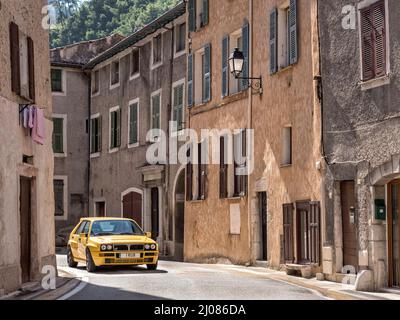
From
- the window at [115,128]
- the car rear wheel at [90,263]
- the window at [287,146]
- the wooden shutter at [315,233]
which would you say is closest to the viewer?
the wooden shutter at [315,233]

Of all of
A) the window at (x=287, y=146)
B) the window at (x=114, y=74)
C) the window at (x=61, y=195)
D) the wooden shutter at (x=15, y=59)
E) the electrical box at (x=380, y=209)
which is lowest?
the electrical box at (x=380, y=209)

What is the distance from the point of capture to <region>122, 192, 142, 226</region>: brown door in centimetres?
3639

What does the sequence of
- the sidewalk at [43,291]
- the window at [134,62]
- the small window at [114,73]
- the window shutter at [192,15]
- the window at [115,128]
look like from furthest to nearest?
the small window at [114,73]
the window at [115,128]
the window at [134,62]
the window shutter at [192,15]
the sidewalk at [43,291]

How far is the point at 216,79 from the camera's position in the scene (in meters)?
28.4

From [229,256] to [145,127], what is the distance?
10.3 m

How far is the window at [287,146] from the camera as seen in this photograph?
75.9 ft

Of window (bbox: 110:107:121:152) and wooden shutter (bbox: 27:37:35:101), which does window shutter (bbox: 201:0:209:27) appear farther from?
wooden shutter (bbox: 27:37:35:101)

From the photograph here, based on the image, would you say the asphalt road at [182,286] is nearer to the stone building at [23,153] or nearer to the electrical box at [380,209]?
the stone building at [23,153]

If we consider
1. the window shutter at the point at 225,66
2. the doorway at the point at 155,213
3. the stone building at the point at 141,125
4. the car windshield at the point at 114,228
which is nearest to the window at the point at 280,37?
the window shutter at the point at 225,66

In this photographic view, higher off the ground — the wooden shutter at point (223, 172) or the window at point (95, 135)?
the window at point (95, 135)

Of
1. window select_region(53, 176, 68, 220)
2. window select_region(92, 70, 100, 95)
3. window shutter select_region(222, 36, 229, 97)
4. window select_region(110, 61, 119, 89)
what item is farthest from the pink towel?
window select_region(53, 176, 68, 220)

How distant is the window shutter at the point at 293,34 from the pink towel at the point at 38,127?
6.45 metres

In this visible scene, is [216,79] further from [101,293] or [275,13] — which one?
[101,293]
